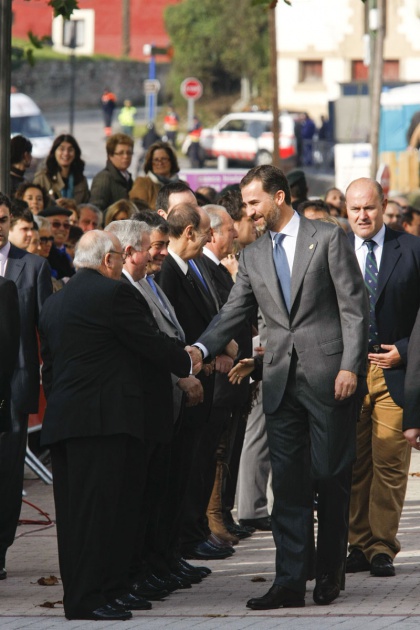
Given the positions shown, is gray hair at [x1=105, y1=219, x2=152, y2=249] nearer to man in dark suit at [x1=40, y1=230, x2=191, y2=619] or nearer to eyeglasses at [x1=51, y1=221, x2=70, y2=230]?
man in dark suit at [x1=40, y1=230, x2=191, y2=619]

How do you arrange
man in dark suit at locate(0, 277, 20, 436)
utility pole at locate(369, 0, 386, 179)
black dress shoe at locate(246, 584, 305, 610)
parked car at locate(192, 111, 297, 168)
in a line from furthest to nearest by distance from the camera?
parked car at locate(192, 111, 297, 168) → utility pole at locate(369, 0, 386, 179) → man in dark suit at locate(0, 277, 20, 436) → black dress shoe at locate(246, 584, 305, 610)

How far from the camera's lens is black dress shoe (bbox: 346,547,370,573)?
9.36m

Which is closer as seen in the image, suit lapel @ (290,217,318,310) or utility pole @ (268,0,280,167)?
suit lapel @ (290,217,318,310)

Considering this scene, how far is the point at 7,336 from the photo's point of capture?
8719 millimetres

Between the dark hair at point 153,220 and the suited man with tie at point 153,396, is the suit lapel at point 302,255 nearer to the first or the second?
the suited man with tie at point 153,396

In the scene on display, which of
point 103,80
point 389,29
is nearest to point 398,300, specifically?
point 389,29

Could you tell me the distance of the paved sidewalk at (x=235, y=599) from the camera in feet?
25.2

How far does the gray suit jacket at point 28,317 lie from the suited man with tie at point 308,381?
5.06 ft

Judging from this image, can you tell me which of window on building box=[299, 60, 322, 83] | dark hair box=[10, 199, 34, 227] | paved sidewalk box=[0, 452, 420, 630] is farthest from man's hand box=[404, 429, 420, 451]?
window on building box=[299, 60, 322, 83]

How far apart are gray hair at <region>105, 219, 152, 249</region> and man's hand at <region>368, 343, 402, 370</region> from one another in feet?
5.47

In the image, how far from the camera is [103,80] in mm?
76250

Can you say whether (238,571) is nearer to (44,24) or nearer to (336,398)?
(336,398)

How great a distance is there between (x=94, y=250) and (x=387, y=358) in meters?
2.04

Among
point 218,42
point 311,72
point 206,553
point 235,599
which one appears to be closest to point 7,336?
point 235,599
